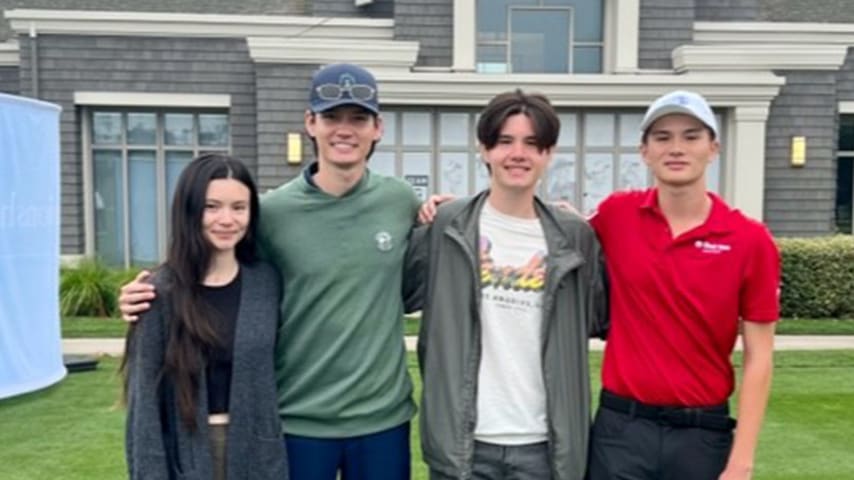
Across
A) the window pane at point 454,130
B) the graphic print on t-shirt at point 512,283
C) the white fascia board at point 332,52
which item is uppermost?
the white fascia board at point 332,52

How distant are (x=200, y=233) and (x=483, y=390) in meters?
1.08

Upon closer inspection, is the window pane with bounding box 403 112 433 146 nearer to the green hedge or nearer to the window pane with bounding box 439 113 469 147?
the window pane with bounding box 439 113 469 147

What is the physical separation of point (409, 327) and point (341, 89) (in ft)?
23.7

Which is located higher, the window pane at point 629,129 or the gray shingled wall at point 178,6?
the gray shingled wall at point 178,6

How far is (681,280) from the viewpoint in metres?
2.90

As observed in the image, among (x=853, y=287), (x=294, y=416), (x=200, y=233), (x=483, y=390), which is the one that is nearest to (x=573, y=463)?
(x=483, y=390)

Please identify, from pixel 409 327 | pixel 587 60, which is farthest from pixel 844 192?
pixel 409 327

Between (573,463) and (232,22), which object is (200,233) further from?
(232,22)

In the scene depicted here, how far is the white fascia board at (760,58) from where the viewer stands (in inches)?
554

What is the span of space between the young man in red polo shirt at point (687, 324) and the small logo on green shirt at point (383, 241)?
82 centimetres

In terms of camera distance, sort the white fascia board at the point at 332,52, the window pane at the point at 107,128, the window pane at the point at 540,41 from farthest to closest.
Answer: the window pane at the point at 540,41 < the window pane at the point at 107,128 < the white fascia board at the point at 332,52

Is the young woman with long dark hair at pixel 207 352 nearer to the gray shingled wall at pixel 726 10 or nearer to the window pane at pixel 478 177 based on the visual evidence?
the window pane at pixel 478 177

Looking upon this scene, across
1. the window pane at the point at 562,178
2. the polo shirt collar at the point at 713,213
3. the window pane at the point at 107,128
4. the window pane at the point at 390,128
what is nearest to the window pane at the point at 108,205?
the window pane at the point at 107,128

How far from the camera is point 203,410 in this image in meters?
2.83
